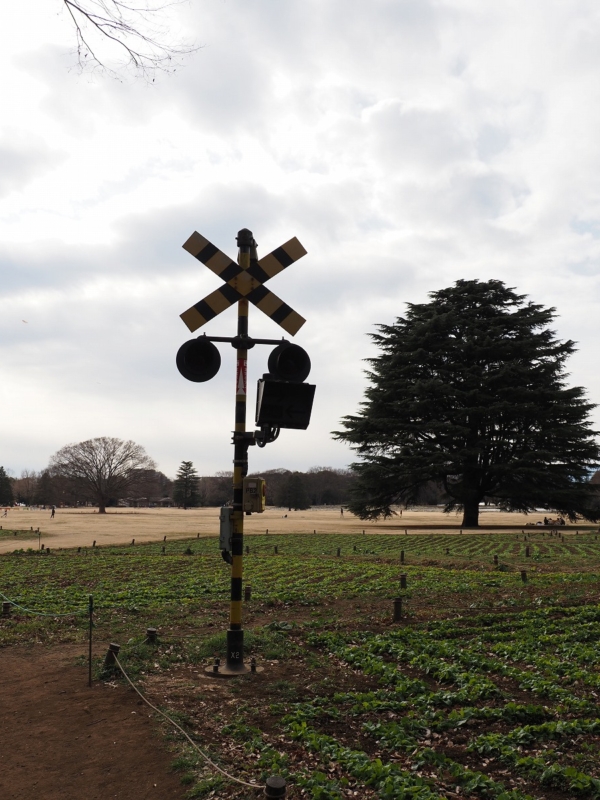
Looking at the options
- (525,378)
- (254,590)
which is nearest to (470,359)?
(525,378)

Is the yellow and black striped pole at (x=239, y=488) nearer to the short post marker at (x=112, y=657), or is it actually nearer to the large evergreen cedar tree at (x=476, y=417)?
the short post marker at (x=112, y=657)

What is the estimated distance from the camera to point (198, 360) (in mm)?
7656

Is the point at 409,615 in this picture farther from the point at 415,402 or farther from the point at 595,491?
the point at 595,491

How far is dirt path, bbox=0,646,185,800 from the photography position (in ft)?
16.2

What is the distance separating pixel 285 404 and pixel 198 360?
1.35m

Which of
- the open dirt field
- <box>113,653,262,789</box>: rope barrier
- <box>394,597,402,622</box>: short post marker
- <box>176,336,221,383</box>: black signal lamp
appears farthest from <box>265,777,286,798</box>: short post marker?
the open dirt field

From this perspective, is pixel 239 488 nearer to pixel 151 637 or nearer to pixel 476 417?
pixel 151 637

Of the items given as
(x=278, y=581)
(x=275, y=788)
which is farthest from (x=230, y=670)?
(x=278, y=581)

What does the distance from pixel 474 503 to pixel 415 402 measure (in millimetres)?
9301

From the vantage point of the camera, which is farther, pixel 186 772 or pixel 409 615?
pixel 409 615

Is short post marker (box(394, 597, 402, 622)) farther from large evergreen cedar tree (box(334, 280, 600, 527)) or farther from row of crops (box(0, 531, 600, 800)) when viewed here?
large evergreen cedar tree (box(334, 280, 600, 527))

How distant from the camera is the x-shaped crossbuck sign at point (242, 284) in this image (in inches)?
299

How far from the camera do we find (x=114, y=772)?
5164mm

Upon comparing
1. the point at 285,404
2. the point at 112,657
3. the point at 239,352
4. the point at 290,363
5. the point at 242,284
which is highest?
the point at 242,284
